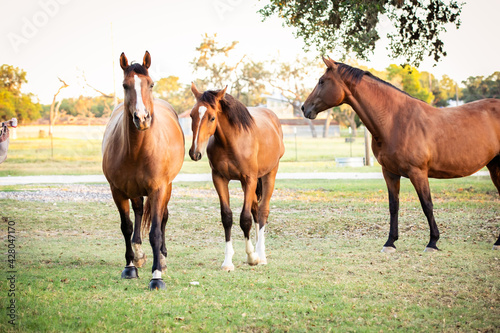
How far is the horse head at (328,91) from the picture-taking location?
27.0ft

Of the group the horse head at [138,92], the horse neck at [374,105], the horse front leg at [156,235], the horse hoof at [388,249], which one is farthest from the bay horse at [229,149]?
the horse hoof at [388,249]

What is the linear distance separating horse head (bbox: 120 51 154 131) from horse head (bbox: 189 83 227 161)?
2.67 feet

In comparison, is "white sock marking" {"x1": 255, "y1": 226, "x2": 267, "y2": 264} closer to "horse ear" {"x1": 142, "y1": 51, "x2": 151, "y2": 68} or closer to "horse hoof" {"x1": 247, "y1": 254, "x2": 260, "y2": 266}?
"horse hoof" {"x1": 247, "y1": 254, "x2": 260, "y2": 266}

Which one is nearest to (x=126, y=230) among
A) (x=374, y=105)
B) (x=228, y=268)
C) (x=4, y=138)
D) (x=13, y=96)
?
(x=228, y=268)

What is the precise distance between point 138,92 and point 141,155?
92cm

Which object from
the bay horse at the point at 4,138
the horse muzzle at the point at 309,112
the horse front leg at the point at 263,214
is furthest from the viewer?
the horse muzzle at the point at 309,112

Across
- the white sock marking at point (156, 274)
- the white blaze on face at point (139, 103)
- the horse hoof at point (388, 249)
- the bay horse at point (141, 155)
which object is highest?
the white blaze on face at point (139, 103)

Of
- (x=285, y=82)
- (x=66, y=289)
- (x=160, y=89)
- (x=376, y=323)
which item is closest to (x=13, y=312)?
(x=66, y=289)

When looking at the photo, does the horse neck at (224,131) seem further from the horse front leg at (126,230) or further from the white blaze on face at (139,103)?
the white blaze on face at (139,103)

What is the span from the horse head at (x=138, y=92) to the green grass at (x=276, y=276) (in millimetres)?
1944

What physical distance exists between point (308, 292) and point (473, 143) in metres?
4.59

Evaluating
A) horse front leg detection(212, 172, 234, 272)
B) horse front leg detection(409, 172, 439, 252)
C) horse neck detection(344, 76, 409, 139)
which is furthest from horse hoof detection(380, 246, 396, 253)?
horse front leg detection(212, 172, 234, 272)

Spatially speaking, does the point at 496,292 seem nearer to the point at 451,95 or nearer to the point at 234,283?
the point at 234,283

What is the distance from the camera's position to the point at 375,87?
8430mm
